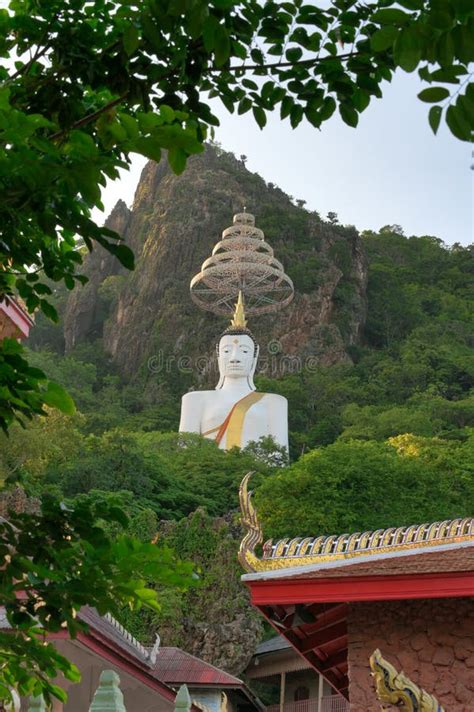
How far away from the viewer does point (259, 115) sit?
3.56m

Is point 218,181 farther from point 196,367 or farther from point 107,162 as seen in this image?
point 107,162

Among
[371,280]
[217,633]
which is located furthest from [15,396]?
[371,280]

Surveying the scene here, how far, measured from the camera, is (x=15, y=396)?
116 inches

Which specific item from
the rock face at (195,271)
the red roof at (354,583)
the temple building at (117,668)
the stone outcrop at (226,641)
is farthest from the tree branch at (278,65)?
the rock face at (195,271)

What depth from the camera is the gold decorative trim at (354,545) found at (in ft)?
24.6

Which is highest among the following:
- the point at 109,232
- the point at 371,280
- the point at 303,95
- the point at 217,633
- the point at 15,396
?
the point at 371,280

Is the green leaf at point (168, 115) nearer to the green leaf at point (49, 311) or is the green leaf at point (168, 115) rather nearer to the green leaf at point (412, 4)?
the green leaf at point (412, 4)

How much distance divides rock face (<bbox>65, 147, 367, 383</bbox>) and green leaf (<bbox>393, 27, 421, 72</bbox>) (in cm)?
6117

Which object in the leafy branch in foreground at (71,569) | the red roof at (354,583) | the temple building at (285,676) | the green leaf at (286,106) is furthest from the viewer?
the temple building at (285,676)

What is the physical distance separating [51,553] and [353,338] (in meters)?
64.0

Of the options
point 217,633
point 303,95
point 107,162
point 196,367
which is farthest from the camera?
point 196,367

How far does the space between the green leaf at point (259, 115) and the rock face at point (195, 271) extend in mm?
59811

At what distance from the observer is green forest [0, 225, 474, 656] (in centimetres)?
3044

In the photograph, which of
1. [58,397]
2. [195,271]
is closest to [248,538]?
[58,397]
